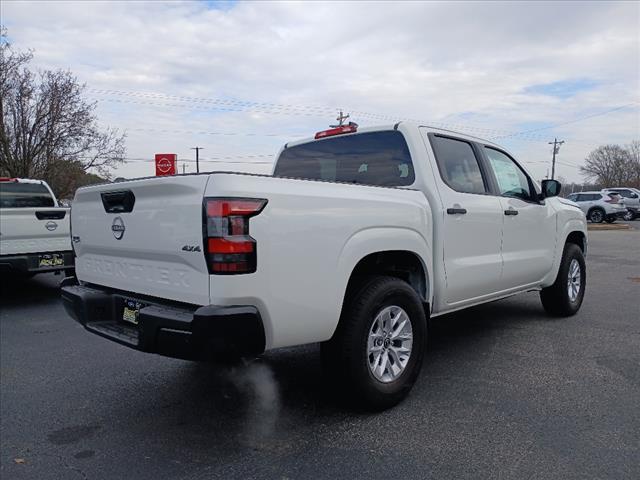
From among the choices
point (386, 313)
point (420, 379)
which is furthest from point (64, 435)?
point (420, 379)

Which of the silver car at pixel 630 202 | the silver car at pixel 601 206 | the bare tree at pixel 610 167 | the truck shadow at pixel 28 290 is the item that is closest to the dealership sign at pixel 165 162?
the truck shadow at pixel 28 290

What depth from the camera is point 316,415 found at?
11.8ft

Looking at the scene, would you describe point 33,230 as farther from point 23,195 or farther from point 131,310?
point 131,310

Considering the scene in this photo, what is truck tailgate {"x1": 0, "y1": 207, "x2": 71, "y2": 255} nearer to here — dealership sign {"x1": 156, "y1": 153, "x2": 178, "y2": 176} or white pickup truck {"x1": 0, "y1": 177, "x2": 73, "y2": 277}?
white pickup truck {"x1": 0, "y1": 177, "x2": 73, "y2": 277}

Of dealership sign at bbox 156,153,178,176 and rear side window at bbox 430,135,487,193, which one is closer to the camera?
rear side window at bbox 430,135,487,193

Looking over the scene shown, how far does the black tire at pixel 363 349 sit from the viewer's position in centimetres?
332

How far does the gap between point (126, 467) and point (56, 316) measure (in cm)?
460

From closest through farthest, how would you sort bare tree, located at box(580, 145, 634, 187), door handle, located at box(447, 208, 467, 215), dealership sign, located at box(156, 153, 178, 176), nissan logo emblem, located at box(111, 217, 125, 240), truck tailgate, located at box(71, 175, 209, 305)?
truck tailgate, located at box(71, 175, 209, 305), nissan logo emblem, located at box(111, 217, 125, 240), door handle, located at box(447, 208, 467, 215), dealership sign, located at box(156, 153, 178, 176), bare tree, located at box(580, 145, 634, 187)

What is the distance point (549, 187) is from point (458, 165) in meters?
1.63

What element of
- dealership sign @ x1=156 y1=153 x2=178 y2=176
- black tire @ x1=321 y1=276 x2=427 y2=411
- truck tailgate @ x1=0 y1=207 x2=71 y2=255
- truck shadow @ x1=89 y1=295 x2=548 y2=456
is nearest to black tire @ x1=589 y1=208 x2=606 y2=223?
dealership sign @ x1=156 y1=153 x2=178 y2=176

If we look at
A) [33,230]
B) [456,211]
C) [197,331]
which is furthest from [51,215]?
[456,211]

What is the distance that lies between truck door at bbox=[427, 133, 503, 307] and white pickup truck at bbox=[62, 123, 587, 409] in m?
0.02

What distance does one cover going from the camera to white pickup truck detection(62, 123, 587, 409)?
2.81 metres

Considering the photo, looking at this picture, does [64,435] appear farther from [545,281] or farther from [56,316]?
[545,281]
